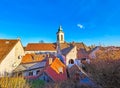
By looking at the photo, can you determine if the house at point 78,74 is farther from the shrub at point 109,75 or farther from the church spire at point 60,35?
the church spire at point 60,35

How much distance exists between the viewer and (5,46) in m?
39.3

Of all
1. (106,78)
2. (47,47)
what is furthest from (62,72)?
(47,47)

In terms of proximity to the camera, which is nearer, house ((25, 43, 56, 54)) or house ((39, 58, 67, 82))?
house ((39, 58, 67, 82))

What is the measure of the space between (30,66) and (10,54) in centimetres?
425

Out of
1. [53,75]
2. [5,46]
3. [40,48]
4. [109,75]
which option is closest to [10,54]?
[5,46]

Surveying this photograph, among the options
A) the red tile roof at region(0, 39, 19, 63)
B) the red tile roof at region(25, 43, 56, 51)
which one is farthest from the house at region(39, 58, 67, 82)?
the red tile roof at region(25, 43, 56, 51)

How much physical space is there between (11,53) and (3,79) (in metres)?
29.4

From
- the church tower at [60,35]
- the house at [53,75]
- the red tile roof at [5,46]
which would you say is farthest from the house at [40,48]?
the house at [53,75]

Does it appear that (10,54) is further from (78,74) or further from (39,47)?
(39,47)

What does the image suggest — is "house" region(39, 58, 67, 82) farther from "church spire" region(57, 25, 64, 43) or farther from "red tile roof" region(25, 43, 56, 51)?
"church spire" region(57, 25, 64, 43)

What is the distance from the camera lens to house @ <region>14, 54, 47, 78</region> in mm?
35469

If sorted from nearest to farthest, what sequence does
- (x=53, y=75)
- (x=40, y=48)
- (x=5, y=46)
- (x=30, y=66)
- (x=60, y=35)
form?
(x=53, y=75) < (x=30, y=66) < (x=5, y=46) < (x=40, y=48) < (x=60, y=35)

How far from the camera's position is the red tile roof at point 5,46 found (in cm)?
3675

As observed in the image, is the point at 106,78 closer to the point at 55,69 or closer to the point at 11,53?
the point at 55,69
